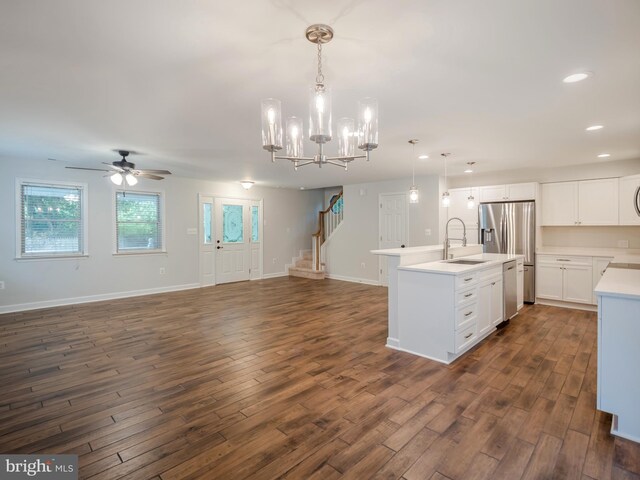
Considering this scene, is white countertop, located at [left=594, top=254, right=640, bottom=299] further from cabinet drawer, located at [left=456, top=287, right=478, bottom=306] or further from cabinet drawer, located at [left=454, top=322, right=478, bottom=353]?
cabinet drawer, located at [left=454, top=322, right=478, bottom=353]

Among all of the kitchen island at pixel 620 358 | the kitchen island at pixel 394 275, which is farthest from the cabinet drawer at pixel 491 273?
the kitchen island at pixel 620 358

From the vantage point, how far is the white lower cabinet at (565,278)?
5176 mm

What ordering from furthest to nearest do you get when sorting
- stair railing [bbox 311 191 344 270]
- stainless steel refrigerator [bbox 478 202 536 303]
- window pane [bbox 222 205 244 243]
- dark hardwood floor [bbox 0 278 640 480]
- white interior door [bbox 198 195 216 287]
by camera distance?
stair railing [bbox 311 191 344 270] < window pane [bbox 222 205 244 243] < white interior door [bbox 198 195 216 287] < stainless steel refrigerator [bbox 478 202 536 303] < dark hardwood floor [bbox 0 278 640 480]

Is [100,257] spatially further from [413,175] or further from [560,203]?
[560,203]

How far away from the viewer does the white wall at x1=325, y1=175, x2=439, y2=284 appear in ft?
22.4

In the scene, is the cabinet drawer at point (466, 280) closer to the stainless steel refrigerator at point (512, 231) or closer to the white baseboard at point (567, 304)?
the stainless steel refrigerator at point (512, 231)

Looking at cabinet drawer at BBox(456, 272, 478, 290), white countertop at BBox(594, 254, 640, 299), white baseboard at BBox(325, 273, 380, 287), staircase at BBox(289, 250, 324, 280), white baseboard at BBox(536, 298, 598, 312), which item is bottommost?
white baseboard at BBox(536, 298, 598, 312)

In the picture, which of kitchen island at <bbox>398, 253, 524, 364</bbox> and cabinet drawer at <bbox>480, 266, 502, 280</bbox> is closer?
kitchen island at <bbox>398, 253, 524, 364</bbox>

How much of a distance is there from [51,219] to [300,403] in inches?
231

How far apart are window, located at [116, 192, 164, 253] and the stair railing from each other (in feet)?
12.9

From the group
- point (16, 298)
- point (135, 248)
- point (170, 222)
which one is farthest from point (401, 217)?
point (16, 298)

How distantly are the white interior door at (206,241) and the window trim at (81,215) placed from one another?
2193 millimetres

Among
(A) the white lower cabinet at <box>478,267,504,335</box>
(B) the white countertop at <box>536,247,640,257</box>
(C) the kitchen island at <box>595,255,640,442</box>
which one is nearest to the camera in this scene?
(C) the kitchen island at <box>595,255,640,442</box>

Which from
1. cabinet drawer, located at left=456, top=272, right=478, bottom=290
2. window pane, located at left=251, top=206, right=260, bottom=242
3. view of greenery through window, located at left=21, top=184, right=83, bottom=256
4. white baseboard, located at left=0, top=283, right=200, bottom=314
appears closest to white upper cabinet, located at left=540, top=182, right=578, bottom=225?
cabinet drawer, located at left=456, top=272, right=478, bottom=290
